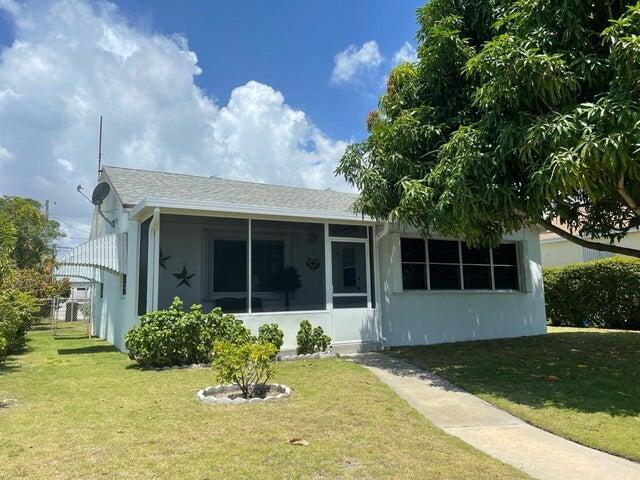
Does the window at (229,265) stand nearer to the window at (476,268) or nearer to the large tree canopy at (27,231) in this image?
the window at (476,268)

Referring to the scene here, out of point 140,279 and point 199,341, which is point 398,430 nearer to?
point 199,341

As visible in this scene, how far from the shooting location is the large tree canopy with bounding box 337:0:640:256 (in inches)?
253

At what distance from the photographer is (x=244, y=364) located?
21.8 feet

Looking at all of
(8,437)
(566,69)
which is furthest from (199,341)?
(566,69)

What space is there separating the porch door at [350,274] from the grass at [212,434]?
375cm

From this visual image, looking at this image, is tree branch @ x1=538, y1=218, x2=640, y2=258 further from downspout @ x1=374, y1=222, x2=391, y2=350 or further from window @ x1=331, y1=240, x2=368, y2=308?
window @ x1=331, y1=240, x2=368, y2=308

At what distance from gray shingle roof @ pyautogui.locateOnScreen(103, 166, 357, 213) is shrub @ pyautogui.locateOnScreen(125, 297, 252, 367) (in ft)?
11.5

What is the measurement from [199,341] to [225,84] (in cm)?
1351

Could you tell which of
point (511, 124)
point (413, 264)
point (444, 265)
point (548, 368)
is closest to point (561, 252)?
point (444, 265)

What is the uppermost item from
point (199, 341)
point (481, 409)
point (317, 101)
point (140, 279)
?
point (317, 101)

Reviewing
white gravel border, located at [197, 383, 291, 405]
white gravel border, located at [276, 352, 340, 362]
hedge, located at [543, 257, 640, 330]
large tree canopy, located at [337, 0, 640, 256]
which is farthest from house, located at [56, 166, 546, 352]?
hedge, located at [543, 257, 640, 330]

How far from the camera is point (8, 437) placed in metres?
5.04

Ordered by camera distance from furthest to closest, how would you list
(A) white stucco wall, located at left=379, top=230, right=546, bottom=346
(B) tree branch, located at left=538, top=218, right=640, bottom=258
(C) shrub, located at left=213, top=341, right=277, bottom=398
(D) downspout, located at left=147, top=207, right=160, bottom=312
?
(A) white stucco wall, located at left=379, top=230, right=546, bottom=346 → (D) downspout, located at left=147, top=207, right=160, bottom=312 → (B) tree branch, located at left=538, top=218, right=640, bottom=258 → (C) shrub, located at left=213, top=341, right=277, bottom=398

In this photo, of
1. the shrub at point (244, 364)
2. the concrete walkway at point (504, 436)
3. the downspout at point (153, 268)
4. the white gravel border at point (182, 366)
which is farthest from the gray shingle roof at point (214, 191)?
the shrub at point (244, 364)
